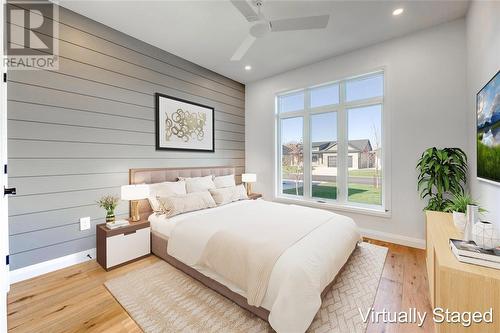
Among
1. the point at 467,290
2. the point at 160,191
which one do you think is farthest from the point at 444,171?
the point at 160,191

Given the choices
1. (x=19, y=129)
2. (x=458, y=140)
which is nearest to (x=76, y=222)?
(x=19, y=129)

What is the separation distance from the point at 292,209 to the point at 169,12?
9.89 ft

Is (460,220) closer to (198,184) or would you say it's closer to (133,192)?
(198,184)

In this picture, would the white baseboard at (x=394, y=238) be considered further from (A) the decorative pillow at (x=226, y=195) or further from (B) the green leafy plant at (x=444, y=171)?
(A) the decorative pillow at (x=226, y=195)

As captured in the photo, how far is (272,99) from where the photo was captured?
4.67 m

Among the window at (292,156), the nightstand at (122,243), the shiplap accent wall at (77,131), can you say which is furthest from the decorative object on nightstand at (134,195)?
the window at (292,156)

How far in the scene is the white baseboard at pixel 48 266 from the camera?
2.26m

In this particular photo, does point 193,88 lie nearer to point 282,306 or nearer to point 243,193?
point 243,193

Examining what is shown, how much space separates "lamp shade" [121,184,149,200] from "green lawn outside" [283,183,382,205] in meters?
3.06

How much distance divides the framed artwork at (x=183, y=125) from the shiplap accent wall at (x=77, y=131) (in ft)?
0.42

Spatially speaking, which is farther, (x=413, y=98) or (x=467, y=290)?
(x=413, y=98)

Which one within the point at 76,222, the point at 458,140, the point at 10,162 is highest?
the point at 458,140

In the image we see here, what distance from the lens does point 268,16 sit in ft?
9.00

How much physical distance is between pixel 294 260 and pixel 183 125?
3020 millimetres
